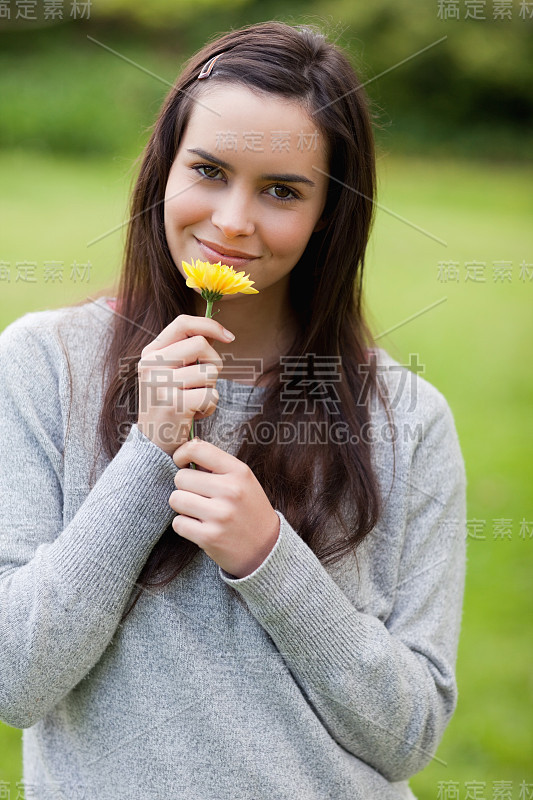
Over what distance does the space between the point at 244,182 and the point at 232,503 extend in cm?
43

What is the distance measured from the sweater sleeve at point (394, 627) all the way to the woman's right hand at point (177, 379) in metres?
0.19

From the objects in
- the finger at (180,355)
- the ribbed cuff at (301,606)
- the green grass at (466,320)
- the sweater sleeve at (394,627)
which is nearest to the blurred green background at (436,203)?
the green grass at (466,320)

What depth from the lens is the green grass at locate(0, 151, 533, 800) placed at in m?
2.54

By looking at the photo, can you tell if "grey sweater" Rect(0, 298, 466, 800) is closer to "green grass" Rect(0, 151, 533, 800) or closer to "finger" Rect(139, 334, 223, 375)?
"finger" Rect(139, 334, 223, 375)

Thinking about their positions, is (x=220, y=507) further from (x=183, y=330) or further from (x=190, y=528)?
(x=183, y=330)

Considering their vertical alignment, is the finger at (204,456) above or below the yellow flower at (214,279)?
below

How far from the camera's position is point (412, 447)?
1.34 metres

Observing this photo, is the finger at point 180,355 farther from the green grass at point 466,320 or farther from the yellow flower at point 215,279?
the green grass at point 466,320

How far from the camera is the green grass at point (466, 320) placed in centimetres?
254

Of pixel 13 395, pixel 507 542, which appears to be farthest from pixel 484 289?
pixel 13 395

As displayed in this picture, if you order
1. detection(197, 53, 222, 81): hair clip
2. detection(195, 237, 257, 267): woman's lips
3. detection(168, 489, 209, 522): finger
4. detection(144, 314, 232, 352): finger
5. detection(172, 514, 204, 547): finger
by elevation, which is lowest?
detection(172, 514, 204, 547): finger

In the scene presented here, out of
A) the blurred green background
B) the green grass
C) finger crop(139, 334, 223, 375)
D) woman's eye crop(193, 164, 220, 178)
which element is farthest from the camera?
the blurred green background

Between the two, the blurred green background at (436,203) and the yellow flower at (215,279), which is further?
the blurred green background at (436,203)

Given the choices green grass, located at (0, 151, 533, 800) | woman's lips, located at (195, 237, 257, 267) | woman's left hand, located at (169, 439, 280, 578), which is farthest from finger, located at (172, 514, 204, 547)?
green grass, located at (0, 151, 533, 800)
